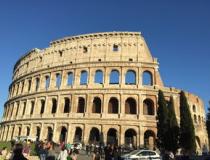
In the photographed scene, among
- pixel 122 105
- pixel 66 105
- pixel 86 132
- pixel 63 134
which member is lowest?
pixel 86 132

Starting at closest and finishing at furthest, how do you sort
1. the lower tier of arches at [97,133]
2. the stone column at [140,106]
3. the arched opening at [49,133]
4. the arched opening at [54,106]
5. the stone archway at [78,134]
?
the lower tier of arches at [97,133]
the stone column at [140,106]
the stone archway at [78,134]
the arched opening at [49,133]
the arched opening at [54,106]

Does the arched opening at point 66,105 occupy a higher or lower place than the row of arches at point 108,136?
higher

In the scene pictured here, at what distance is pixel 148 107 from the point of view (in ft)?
118

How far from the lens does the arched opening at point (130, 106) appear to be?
35.4 m

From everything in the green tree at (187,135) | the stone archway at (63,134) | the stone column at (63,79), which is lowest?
the green tree at (187,135)

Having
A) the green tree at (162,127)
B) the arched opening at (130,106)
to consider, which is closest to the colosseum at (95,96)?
the arched opening at (130,106)

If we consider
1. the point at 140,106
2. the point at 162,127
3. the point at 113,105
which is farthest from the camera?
the point at 113,105

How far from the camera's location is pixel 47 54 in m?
44.0

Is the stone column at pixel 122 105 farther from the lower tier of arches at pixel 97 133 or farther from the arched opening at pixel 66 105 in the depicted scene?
the arched opening at pixel 66 105

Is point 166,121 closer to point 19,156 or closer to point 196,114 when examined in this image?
point 196,114

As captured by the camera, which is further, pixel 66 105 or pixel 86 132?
pixel 66 105

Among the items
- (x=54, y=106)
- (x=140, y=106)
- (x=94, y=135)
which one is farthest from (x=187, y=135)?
(x=54, y=106)

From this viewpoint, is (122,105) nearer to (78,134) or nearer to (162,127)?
(78,134)

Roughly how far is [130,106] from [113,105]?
239cm
